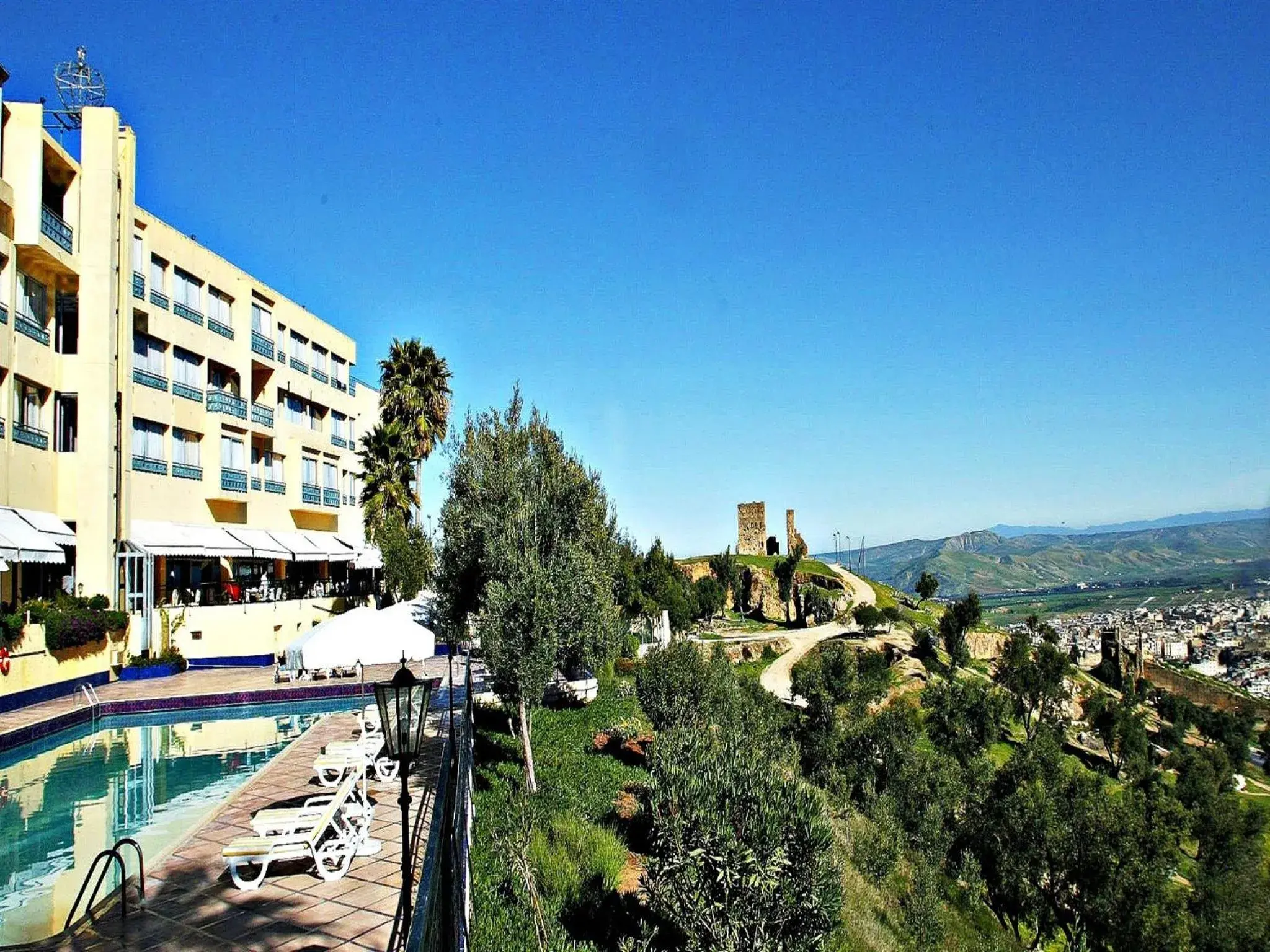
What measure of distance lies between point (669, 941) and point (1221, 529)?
14209 centimetres

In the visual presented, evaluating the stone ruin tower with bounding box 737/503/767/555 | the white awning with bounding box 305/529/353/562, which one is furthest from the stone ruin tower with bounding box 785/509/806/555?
the white awning with bounding box 305/529/353/562

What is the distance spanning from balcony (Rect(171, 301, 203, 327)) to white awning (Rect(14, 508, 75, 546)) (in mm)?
8141

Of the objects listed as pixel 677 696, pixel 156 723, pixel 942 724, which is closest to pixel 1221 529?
pixel 942 724

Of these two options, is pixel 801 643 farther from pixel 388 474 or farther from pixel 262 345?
pixel 262 345

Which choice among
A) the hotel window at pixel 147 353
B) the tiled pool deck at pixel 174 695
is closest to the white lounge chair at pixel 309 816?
the tiled pool deck at pixel 174 695

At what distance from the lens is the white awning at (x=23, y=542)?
60.3 feet

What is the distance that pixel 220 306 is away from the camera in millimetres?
30812

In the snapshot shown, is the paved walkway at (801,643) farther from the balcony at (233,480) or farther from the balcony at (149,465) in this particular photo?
the balcony at (149,465)

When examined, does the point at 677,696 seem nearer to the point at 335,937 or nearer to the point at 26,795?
the point at 26,795

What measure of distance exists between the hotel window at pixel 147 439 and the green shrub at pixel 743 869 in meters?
22.4

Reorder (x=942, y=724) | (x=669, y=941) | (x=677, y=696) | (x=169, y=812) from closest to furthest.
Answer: (x=669, y=941)
(x=169, y=812)
(x=677, y=696)
(x=942, y=724)

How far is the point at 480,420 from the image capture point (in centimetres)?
1611

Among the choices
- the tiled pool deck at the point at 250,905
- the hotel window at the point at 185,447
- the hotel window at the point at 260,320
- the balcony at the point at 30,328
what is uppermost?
the hotel window at the point at 260,320

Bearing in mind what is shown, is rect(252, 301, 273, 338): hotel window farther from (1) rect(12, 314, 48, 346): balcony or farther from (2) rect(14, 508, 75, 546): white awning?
(2) rect(14, 508, 75, 546): white awning
